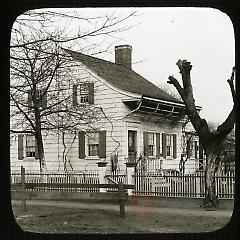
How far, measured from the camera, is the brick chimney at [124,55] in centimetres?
193

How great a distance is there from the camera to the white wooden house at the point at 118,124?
194 centimetres

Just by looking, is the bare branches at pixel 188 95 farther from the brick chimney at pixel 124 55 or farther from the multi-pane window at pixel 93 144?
the multi-pane window at pixel 93 144

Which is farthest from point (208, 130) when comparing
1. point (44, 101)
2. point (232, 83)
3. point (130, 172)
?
point (44, 101)

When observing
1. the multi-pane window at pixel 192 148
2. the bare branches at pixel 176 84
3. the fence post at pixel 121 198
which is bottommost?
the fence post at pixel 121 198

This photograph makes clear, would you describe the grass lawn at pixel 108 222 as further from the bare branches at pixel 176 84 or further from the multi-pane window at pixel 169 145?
the bare branches at pixel 176 84

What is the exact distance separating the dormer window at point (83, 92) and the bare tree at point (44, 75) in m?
0.02

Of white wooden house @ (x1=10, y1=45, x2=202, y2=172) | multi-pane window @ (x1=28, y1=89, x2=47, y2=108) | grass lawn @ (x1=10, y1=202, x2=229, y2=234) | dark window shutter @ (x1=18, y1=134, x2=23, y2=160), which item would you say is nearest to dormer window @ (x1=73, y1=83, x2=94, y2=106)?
white wooden house @ (x1=10, y1=45, x2=202, y2=172)

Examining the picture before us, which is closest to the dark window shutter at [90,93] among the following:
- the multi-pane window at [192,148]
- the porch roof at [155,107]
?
the porch roof at [155,107]

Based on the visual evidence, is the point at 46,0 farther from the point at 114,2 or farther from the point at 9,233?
the point at 9,233

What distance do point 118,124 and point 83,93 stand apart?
0.52ft

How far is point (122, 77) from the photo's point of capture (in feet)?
6.33

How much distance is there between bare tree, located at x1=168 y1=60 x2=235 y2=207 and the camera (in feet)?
6.29

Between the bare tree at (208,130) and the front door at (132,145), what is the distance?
0.20 m

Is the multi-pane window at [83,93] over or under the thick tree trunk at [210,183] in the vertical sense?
over
